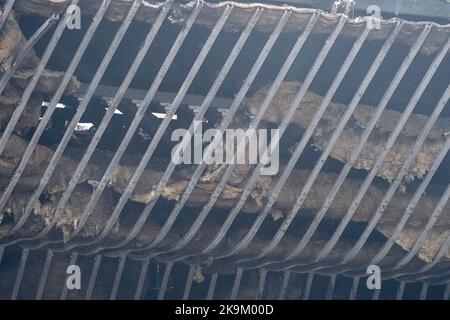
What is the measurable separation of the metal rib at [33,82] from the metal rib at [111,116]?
69 cm

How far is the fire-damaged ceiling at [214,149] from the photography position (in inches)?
197

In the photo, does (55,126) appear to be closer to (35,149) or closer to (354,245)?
(35,149)

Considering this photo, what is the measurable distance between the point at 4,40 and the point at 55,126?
1072 millimetres

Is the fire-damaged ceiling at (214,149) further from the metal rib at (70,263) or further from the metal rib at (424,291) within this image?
the metal rib at (424,291)

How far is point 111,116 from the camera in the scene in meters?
5.09

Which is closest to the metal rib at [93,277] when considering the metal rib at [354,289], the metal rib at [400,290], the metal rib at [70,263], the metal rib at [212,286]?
the metal rib at [70,263]

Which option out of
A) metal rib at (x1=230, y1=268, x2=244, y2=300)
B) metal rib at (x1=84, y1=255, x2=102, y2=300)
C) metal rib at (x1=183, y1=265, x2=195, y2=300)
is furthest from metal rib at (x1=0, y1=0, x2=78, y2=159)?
metal rib at (x1=230, y1=268, x2=244, y2=300)

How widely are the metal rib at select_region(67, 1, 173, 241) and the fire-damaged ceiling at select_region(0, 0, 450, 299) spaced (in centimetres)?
1

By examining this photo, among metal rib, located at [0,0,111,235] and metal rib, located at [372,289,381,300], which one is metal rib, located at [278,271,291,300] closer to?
metal rib, located at [372,289,381,300]

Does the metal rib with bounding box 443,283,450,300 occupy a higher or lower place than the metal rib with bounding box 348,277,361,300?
higher

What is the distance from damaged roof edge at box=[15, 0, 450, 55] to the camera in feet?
15.7

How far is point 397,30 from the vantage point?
511 centimetres

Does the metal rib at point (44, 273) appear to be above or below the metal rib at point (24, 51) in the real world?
below

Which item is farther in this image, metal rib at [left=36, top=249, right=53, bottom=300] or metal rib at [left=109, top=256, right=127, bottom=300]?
metal rib at [left=109, top=256, right=127, bottom=300]
